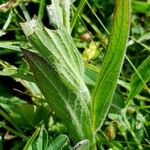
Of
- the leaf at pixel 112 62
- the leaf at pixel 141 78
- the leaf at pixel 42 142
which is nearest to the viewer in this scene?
the leaf at pixel 112 62

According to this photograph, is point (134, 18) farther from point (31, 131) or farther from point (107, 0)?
point (31, 131)

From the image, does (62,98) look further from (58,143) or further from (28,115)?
(28,115)

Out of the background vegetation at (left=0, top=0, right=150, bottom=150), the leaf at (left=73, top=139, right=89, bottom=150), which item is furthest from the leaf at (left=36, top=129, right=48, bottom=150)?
the leaf at (left=73, top=139, right=89, bottom=150)

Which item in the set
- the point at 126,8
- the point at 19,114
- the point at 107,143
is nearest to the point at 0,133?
the point at 19,114

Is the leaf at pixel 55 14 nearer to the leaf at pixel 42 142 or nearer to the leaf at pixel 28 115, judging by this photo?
the leaf at pixel 42 142

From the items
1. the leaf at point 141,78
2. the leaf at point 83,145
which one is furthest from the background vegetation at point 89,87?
the leaf at point 83,145

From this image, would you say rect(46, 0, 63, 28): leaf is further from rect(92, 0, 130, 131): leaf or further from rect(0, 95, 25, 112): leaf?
rect(0, 95, 25, 112): leaf

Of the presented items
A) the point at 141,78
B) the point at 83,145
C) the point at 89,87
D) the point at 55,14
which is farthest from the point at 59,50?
the point at 141,78
